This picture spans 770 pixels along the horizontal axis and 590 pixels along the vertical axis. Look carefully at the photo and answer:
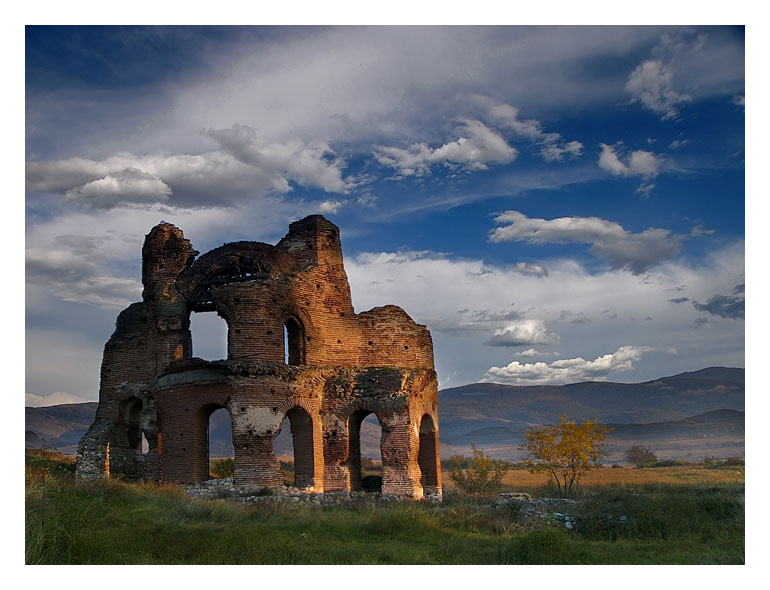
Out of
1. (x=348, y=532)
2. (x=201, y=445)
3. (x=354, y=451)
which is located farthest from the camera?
(x=354, y=451)

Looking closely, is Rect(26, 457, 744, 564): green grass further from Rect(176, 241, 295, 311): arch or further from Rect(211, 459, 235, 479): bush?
Rect(211, 459, 235, 479): bush

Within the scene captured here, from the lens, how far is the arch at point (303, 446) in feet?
74.7

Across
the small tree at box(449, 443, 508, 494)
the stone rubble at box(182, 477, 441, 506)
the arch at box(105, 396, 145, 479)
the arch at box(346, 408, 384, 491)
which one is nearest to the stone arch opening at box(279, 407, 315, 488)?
the stone rubble at box(182, 477, 441, 506)

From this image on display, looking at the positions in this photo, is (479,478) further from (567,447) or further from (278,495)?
(278,495)

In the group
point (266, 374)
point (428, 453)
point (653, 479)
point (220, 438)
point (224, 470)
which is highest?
point (266, 374)

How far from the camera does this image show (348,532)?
16.0 meters

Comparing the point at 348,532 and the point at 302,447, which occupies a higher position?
the point at 302,447

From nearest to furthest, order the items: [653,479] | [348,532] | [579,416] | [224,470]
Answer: [348,532] → [224,470] → [653,479] → [579,416]

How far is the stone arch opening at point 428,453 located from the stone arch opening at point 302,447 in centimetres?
378

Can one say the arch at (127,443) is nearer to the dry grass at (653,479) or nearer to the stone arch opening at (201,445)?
the stone arch opening at (201,445)

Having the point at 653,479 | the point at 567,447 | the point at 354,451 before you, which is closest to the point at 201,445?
the point at 354,451

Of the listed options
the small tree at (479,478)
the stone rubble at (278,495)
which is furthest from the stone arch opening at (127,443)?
the small tree at (479,478)

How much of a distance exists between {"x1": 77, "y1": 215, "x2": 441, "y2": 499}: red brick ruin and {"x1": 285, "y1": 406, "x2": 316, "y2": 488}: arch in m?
0.03

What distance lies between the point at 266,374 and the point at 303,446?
2.52m
